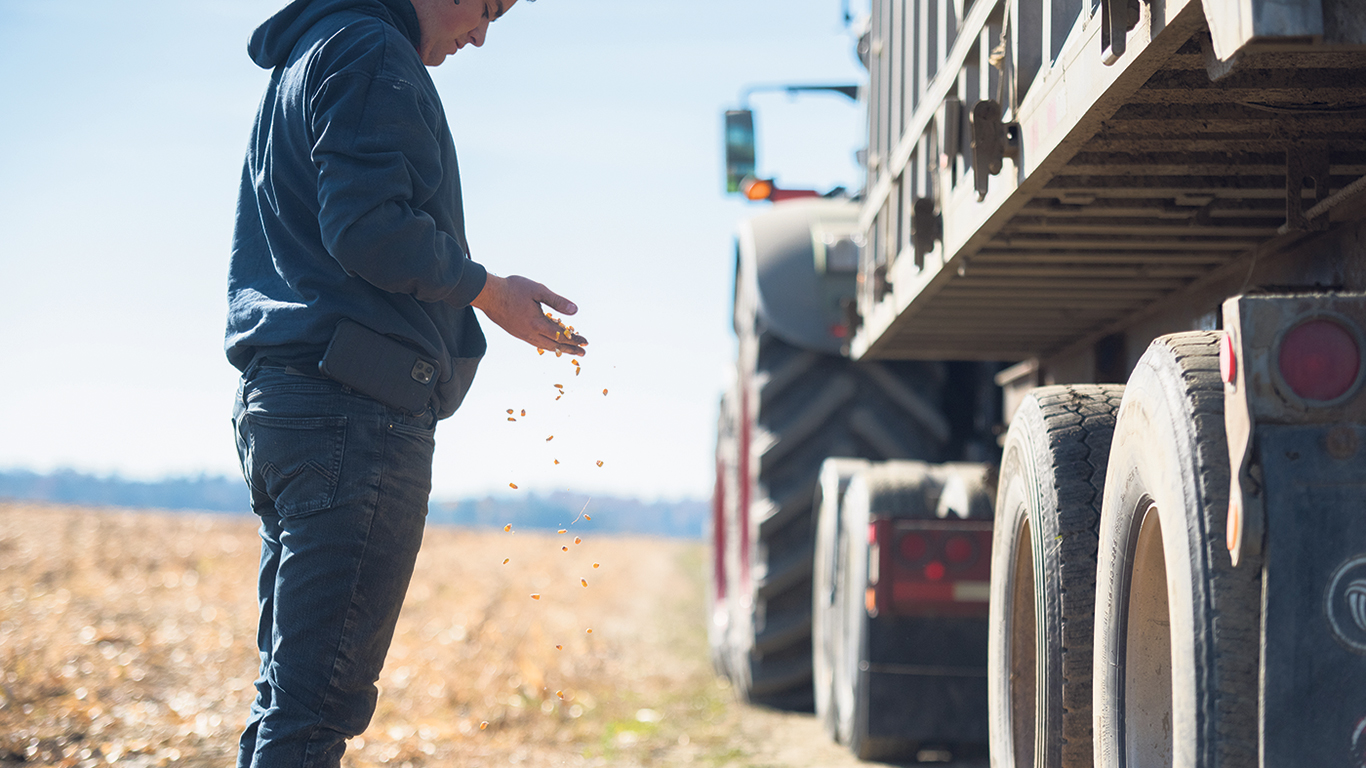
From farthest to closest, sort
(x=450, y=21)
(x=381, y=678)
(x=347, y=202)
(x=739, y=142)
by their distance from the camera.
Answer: (x=381, y=678) → (x=739, y=142) → (x=450, y=21) → (x=347, y=202)

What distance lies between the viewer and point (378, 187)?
6.89 feet

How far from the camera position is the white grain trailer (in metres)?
1.40

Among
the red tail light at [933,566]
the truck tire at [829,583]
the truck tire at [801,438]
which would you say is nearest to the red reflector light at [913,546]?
the red tail light at [933,566]

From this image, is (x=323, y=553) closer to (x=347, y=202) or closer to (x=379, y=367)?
(x=379, y=367)

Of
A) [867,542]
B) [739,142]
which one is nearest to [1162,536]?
[867,542]

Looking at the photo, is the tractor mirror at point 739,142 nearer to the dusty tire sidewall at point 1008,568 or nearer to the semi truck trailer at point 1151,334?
the semi truck trailer at point 1151,334

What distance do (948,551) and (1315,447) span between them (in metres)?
2.57

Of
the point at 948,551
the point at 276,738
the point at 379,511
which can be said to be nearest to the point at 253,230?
the point at 379,511

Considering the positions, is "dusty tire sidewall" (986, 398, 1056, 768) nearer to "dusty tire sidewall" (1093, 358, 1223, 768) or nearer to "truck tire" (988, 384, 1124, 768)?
"truck tire" (988, 384, 1124, 768)

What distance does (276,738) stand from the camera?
2.06m

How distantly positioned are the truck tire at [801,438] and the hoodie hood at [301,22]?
3.02 m

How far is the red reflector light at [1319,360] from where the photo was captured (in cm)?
142

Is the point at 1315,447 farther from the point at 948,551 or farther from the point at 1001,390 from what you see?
the point at 1001,390

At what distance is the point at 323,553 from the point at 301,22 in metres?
1.00
